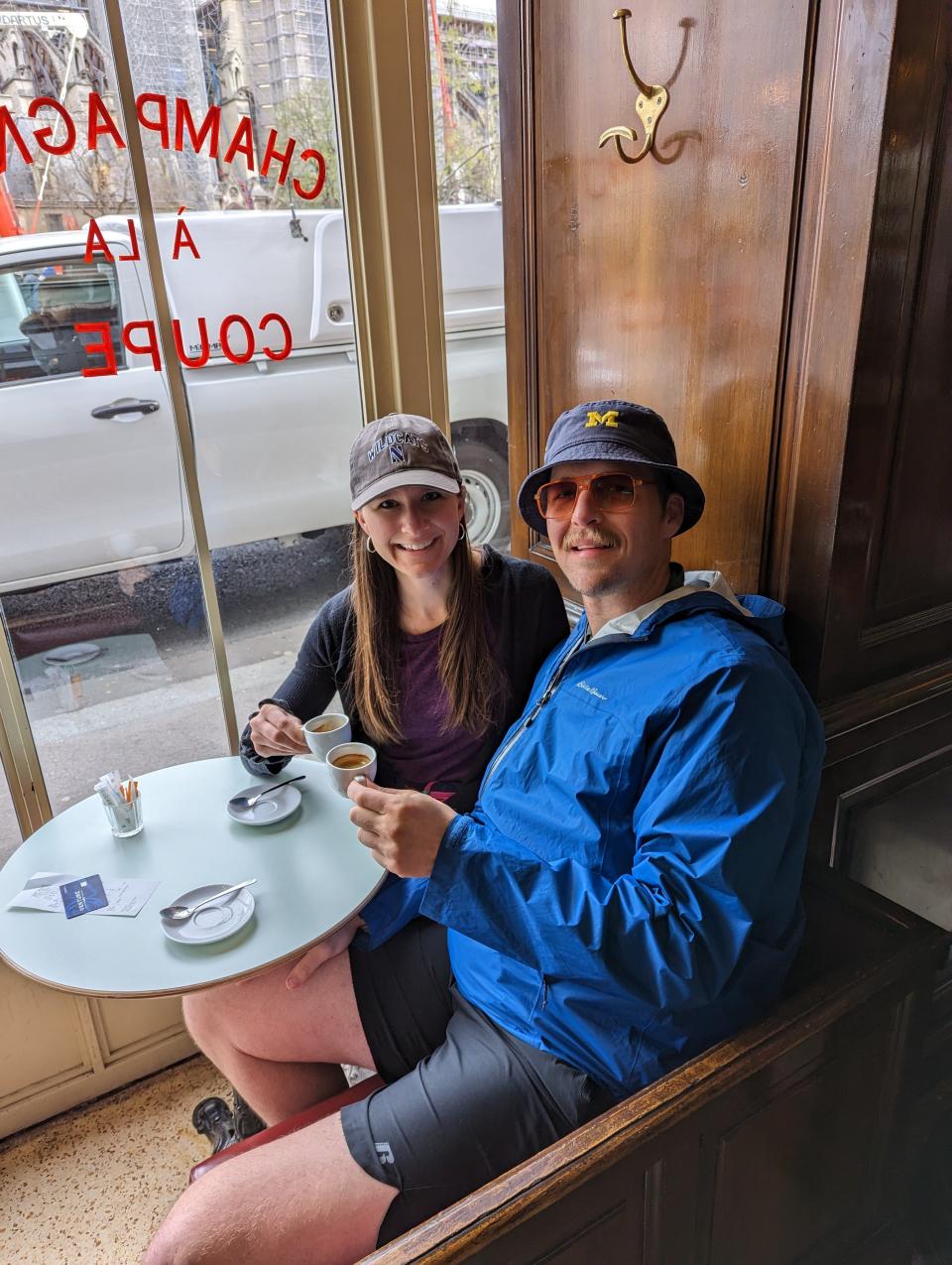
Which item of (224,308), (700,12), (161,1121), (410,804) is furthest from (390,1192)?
(700,12)

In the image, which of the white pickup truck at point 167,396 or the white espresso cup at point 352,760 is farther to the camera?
the white pickup truck at point 167,396

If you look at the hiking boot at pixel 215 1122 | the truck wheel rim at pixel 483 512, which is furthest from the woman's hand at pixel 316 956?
the truck wheel rim at pixel 483 512

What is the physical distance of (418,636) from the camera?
1668 mm

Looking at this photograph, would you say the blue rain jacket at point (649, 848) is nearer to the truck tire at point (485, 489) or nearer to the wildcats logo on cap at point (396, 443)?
the wildcats logo on cap at point (396, 443)

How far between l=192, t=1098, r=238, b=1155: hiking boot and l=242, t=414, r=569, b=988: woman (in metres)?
0.75

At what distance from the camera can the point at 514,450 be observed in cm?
187

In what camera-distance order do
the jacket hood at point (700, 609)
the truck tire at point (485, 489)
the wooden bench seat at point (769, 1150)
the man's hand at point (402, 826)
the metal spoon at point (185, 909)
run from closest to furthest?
the wooden bench seat at point (769, 1150) < the man's hand at point (402, 826) < the jacket hood at point (700, 609) < the metal spoon at point (185, 909) < the truck tire at point (485, 489)

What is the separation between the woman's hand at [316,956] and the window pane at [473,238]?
4.53 ft

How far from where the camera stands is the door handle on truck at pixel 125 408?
5.77ft

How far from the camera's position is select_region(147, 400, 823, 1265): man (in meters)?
1.00

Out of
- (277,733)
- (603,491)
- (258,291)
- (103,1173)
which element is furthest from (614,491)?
(103,1173)

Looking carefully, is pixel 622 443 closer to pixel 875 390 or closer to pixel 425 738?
pixel 875 390

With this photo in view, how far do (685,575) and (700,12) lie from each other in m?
0.82

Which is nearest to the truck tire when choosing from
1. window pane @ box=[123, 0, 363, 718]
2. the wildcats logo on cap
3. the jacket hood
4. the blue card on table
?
window pane @ box=[123, 0, 363, 718]
